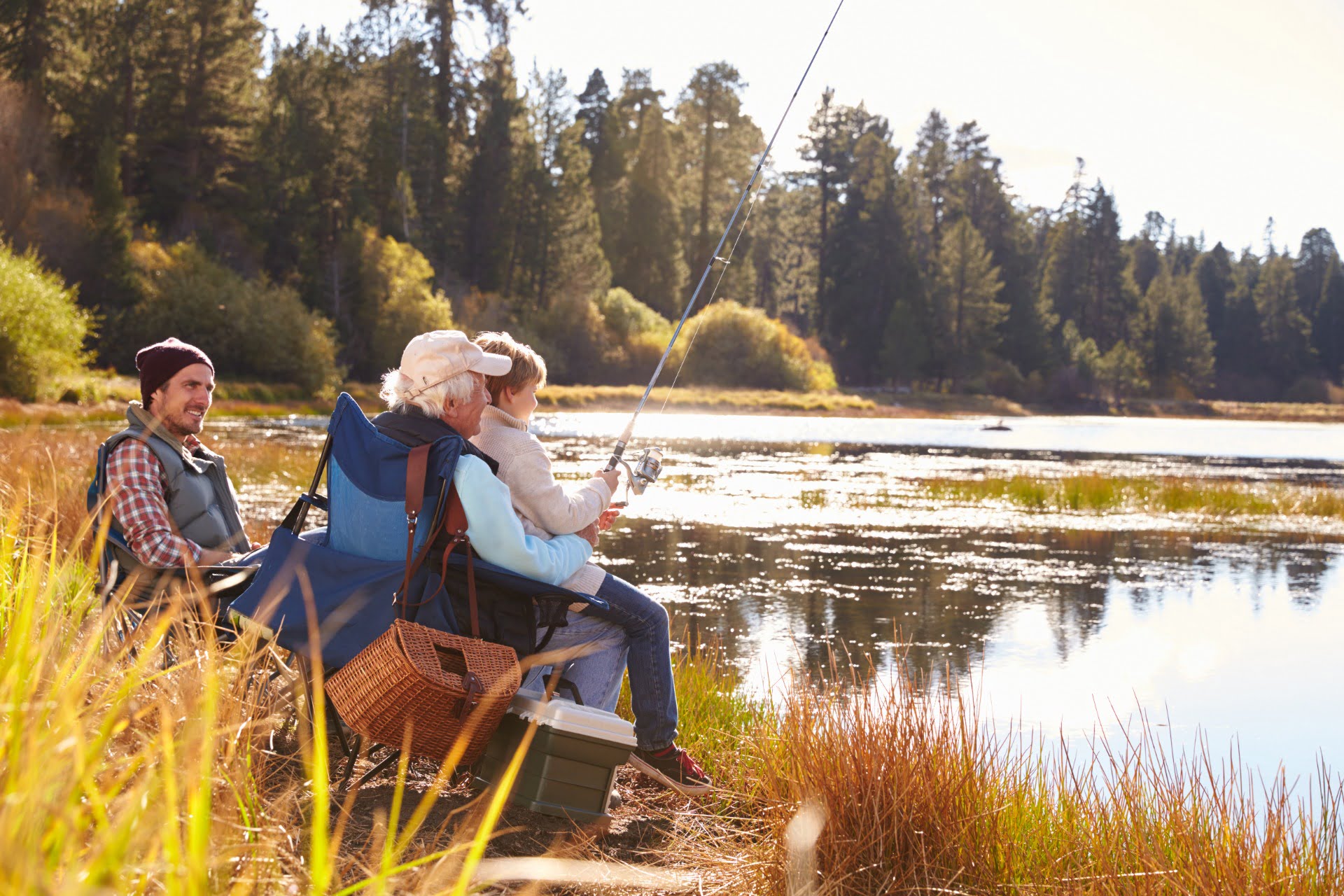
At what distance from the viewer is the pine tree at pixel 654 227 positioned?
61.8 metres

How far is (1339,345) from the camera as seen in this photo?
89.2 metres

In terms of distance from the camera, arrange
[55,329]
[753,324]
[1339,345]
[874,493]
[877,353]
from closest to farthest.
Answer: [874,493]
[55,329]
[753,324]
[877,353]
[1339,345]

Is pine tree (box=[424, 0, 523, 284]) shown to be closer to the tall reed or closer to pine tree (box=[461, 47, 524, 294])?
pine tree (box=[461, 47, 524, 294])

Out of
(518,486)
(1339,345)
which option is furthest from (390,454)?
(1339,345)

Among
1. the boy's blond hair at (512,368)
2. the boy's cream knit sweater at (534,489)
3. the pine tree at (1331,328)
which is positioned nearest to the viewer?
the boy's cream knit sweater at (534,489)

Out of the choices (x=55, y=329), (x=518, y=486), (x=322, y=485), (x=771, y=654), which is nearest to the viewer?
(x=518, y=486)

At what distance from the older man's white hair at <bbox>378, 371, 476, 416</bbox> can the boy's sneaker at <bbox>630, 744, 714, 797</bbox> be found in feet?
4.01

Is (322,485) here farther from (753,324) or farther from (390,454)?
(753,324)

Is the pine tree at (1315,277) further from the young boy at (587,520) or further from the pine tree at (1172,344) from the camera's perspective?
the young boy at (587,520)

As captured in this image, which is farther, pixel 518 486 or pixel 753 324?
pixel 753 324

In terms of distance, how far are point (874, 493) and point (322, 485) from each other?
25.2ft

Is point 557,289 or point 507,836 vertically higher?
point 557,289

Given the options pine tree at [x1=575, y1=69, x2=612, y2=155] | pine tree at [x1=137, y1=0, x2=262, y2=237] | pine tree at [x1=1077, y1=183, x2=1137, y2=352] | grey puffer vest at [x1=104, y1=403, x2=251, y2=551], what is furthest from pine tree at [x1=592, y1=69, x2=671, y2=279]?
grey puffer vest at [x1=104, y1=403, x2=251, y2=551]

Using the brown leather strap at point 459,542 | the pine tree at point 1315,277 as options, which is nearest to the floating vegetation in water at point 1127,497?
the brown leather strap at point 459,542
